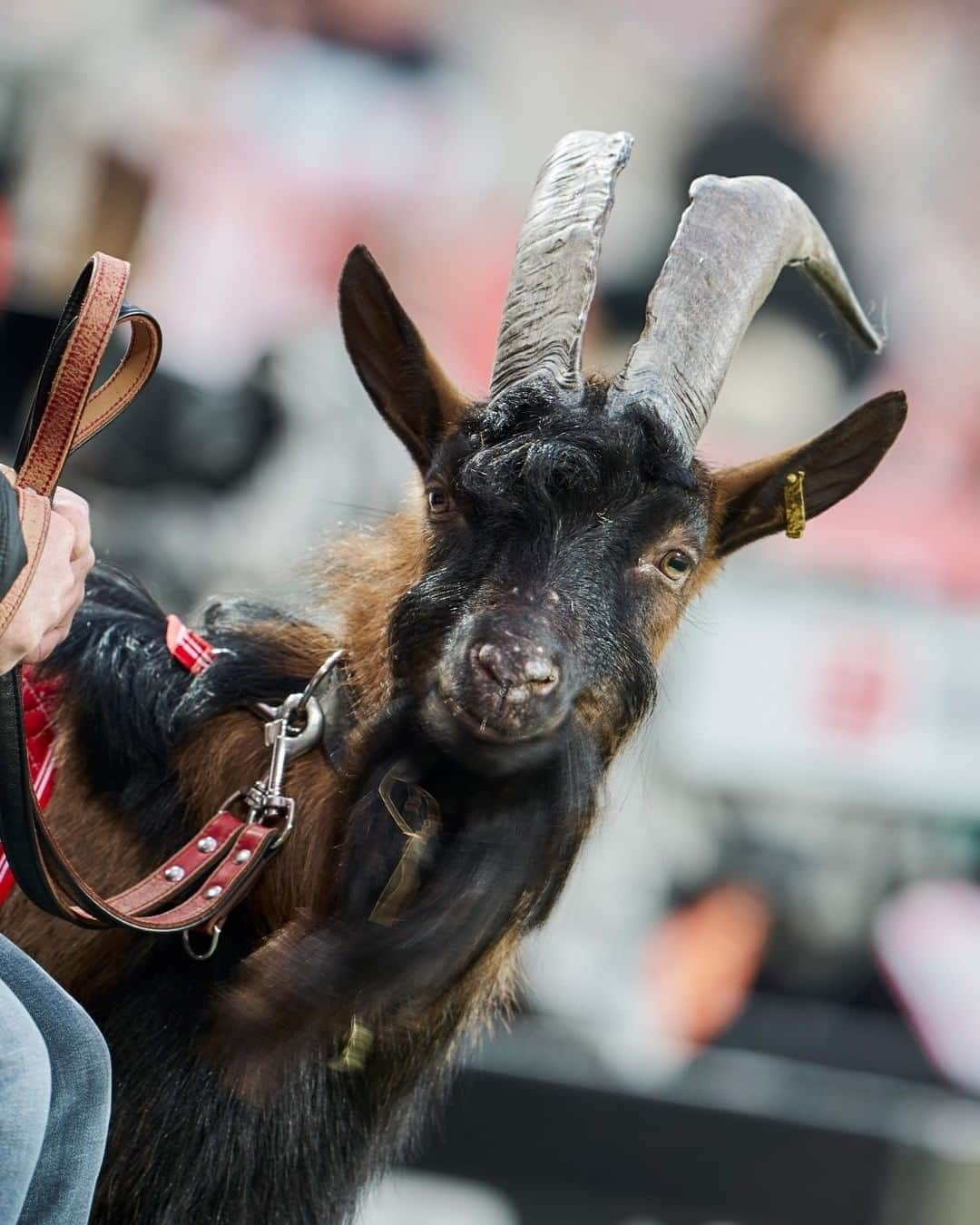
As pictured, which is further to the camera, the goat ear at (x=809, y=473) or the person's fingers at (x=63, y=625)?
the goat ear at (x=809, y=473)

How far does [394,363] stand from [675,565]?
679 mm

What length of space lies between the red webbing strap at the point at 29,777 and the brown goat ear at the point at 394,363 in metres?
0.60

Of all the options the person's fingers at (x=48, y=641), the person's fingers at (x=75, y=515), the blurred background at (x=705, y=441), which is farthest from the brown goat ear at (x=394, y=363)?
the blurred background at (x=705, y=441)

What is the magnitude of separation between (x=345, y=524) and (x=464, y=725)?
3.50ft

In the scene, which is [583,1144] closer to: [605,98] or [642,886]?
[642,886]

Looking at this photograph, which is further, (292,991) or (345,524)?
(345,524)

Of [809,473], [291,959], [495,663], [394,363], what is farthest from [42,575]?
[809,473]

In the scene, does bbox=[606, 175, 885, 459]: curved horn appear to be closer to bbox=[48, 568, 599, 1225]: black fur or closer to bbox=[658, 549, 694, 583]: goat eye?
bbox=[658, 549, 694, 583]: goat eye

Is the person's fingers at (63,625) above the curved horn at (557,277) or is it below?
below

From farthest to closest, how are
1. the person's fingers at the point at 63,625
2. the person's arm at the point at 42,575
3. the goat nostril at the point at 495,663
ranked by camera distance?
the goat nostril at the point at 495,663
the person's fingers at the point at 63,625
the person's arm at the point at 42,575

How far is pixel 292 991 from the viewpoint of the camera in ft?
8.35

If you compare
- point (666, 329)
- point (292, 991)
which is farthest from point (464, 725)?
point (666, 329)

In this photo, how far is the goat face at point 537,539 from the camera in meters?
2.43

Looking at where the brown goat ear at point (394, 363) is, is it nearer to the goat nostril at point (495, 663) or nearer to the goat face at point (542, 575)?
the goat face at point (542, 575)
